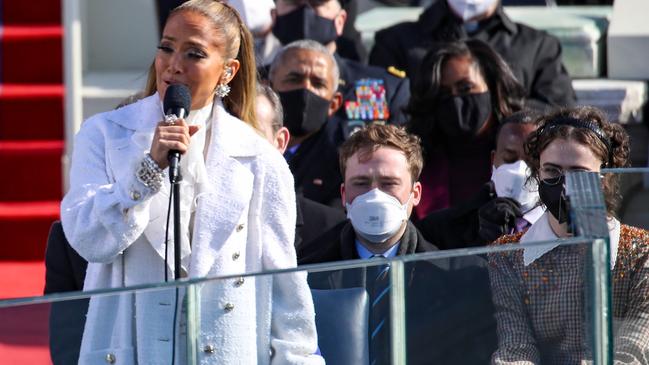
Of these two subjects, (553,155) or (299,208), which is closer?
(553,155)

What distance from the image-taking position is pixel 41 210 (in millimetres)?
7211

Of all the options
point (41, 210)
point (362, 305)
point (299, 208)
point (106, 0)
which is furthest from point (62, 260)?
point (106, 0)

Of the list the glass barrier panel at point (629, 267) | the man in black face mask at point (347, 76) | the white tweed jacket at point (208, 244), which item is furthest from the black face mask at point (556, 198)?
the man in black face mask at point (347, 76)

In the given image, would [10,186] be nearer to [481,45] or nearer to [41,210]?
[41,210]

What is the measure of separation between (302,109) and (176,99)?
244cm

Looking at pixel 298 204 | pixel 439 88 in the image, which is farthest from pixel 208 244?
pixel 439 88

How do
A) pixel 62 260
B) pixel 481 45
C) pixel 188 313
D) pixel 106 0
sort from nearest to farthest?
pixel 188 313 → pixel 62 260 → pixel 481 45 → pixel 106 0

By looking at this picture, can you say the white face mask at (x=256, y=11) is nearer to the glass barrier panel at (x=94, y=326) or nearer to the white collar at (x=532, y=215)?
the white collar at (x=532, y=215)

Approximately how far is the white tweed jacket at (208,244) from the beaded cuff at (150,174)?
0.02 meters

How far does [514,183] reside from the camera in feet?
15.8

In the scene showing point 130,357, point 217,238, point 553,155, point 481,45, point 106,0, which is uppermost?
point 106,0

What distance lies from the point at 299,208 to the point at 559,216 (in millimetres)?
1508

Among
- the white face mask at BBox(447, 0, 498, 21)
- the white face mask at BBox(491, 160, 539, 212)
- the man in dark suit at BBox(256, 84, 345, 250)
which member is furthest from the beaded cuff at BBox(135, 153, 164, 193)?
the white face mask at BBox(447, 0, 498, 21)

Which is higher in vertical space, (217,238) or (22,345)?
(217,238)
